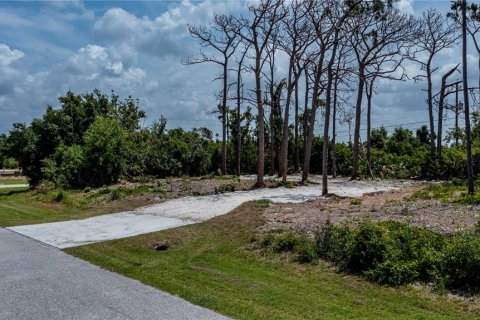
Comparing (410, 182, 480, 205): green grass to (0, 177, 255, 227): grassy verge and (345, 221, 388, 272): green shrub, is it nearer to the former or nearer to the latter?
(345, 221, 388, 272): green shrub

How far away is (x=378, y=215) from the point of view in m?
11.3

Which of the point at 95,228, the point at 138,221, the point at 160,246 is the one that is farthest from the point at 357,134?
the point at 160,246

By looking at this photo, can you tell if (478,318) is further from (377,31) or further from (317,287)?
(377,31)

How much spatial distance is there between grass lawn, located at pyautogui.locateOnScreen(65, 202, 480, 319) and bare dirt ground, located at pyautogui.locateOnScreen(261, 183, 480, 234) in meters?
1.26

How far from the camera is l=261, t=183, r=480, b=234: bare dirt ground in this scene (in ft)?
31.8

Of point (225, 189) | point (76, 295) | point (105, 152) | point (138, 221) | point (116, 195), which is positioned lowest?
point (76, 295)

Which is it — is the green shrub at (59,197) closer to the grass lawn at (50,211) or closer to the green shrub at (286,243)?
the grass lawn at (50,211)

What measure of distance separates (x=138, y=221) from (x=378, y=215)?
22.8 feet

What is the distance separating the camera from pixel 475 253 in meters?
6.71

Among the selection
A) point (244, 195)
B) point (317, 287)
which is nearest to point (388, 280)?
point (317, 287)

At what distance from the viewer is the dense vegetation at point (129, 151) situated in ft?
86.9

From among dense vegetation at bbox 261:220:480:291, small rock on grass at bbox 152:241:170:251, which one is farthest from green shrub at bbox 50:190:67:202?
dense vegetation at bbox 261:220:480:291

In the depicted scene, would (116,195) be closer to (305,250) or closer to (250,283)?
(305,250)

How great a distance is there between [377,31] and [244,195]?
14891mm
